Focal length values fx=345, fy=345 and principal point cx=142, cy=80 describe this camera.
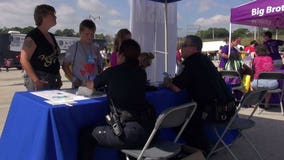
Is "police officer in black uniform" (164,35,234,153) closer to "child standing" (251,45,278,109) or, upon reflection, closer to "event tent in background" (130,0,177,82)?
"event tent in background" (130,0,177,82)

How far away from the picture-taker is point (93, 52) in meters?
3.83

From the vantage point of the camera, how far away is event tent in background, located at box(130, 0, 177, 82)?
5.30 meters

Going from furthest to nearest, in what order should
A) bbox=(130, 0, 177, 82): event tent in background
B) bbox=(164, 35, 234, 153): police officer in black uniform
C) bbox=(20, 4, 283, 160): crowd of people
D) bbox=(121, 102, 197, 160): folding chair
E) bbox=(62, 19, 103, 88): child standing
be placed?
1. bbox=(130, 0, 177, 82): event tent in background
2. bbox=(62, 19, 103, 88): child standing
3. bbox=(164, 35, 234, 153): police officer in black uniform
4. bbox=(20, 4, 283, 160): crowd of people
5. bbox=(121, 102, 197, 160): folding chair

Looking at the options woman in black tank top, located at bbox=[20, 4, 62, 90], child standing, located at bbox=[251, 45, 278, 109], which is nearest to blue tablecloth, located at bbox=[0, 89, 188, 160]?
woman in black tank top, located at bbox=[20, 4, 62, 90]

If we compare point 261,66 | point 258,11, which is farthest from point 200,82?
point 258,11

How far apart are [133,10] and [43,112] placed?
3095 millimetres

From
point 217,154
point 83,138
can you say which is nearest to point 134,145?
point 83,138

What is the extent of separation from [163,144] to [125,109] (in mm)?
417

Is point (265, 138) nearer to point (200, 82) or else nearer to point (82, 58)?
point (200, 82)

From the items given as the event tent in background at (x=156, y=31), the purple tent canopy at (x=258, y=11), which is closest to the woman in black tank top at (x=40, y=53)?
the event tent in background at (x=156, y=31)

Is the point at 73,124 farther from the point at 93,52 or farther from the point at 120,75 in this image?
the point at 93,52

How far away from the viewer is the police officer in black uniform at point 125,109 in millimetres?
2447

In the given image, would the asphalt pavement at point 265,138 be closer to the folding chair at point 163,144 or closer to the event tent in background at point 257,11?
the folding chair at point 163,144

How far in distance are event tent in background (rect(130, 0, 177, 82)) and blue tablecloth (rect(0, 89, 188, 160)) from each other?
273 centimetres
